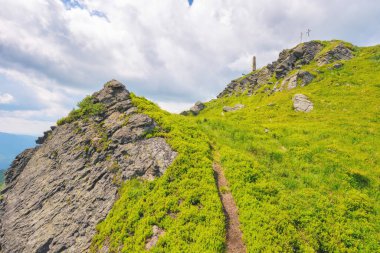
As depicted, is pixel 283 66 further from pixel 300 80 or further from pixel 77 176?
pixel 77 176

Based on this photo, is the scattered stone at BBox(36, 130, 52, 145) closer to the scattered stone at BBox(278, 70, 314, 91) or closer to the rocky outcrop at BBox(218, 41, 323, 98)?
the scattered stone at BBox(278, 70, 314, 91)

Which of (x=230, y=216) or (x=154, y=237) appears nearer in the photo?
(x=154, y=237)

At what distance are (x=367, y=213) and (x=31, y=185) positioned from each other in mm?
27734

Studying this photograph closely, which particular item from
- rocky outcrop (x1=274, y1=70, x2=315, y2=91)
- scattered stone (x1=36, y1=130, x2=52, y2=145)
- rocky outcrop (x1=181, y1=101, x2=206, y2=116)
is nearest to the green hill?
scattered stone (x1=36, y1=130, x2=52, y2=145)

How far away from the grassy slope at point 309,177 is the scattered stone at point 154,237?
4535 millimetres

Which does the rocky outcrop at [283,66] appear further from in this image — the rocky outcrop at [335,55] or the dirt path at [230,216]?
the dirt path at [230,216]

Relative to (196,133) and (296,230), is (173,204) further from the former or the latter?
(196,133)

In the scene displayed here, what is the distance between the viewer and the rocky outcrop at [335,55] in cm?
6450


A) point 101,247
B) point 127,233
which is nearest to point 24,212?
point 101,247

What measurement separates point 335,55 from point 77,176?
7285 centimetres

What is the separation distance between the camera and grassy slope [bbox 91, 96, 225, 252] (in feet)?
38.7

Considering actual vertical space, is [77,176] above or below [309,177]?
above

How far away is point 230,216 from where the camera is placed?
13.6 meters

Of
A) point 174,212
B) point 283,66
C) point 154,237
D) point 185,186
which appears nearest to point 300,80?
point 283,66
